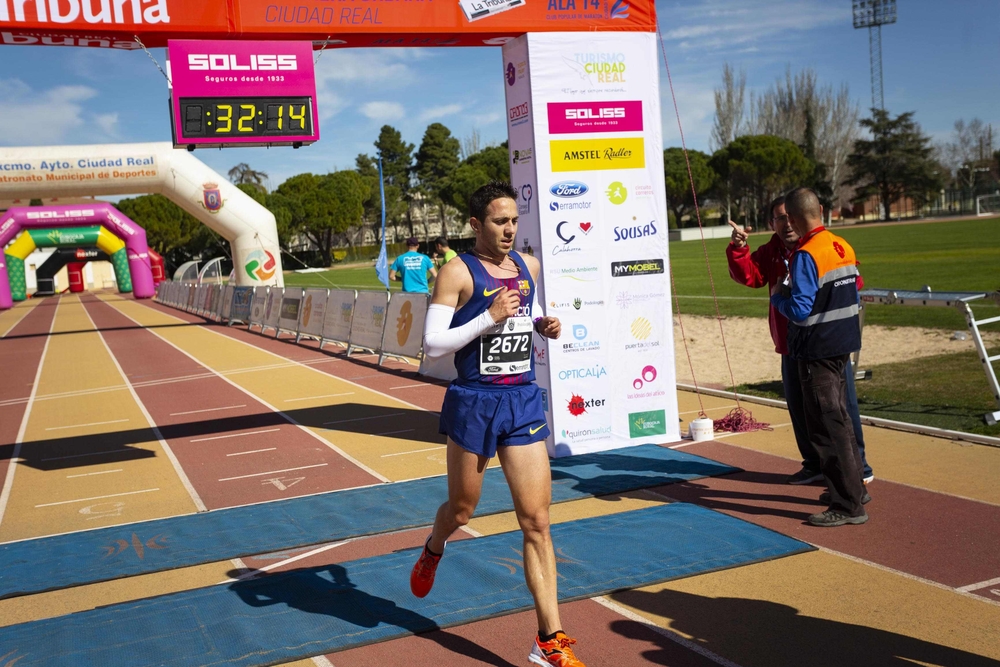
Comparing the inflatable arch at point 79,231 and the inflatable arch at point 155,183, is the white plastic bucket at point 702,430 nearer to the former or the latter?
the inflatable arch at point 155,183

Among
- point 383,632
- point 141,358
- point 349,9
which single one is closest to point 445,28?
point 349,9

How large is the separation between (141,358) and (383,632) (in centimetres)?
1794

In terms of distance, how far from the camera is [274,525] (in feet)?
21.1

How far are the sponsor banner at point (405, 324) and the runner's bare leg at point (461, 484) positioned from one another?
9576 mm

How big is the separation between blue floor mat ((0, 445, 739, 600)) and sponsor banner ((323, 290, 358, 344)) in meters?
10.6

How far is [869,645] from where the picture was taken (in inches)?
154

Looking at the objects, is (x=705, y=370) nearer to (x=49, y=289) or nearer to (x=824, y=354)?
(x=824, y=354)

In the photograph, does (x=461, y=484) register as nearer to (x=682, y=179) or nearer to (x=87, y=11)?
(x=87, y=11)

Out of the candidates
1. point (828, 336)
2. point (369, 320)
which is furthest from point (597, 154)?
point (369, 320)

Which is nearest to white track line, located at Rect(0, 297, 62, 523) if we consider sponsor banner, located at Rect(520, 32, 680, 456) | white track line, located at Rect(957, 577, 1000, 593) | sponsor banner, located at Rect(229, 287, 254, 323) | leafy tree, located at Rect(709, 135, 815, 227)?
sponsor banner, located at Rect(520, 32, 680, 456)

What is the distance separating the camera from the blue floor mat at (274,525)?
570 centimetres

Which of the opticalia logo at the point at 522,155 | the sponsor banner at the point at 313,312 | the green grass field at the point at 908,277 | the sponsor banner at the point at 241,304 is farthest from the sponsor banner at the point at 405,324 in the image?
the sponsor banner at the point at 241,304

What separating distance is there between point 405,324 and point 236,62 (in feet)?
23.6

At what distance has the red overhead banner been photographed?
727 centimetres
